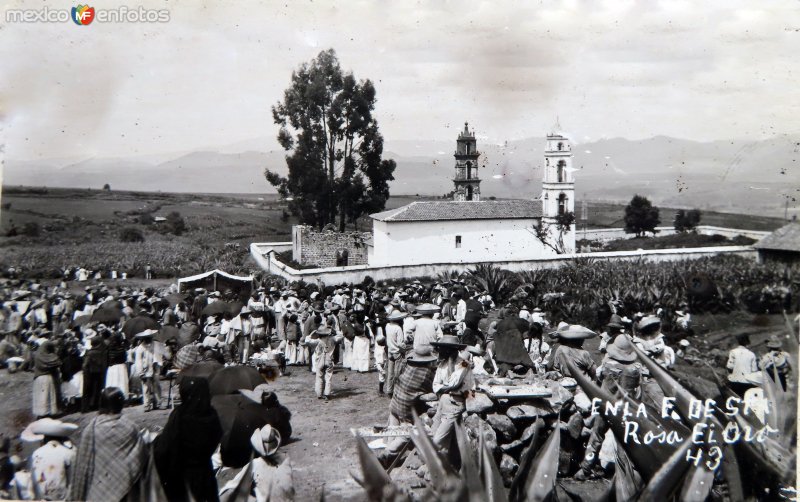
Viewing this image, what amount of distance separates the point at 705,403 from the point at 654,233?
9077 millimetres

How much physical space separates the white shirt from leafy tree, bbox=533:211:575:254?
42.3 ft

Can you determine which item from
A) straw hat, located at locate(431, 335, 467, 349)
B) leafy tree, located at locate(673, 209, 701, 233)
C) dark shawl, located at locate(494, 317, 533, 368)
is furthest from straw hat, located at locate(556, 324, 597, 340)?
leafy tree, located at locate(673, 209, 701, 233)

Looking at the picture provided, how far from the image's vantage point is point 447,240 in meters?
22.2

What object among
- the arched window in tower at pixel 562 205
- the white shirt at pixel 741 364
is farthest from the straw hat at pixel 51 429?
the arched window in tower at pixel 562 205

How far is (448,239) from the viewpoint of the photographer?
22.2 m

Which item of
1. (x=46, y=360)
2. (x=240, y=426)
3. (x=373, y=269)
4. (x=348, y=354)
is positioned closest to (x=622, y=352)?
(x=240, y=426)

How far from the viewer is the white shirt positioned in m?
5.57

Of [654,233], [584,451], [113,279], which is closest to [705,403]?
[584,451]

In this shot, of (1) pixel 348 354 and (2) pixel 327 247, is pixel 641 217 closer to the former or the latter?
(1) pixel 348 354

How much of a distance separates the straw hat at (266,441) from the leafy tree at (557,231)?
1553 centimetres

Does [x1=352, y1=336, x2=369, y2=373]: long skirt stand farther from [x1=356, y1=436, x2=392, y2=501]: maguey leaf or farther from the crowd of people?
[x1=356, y1=436, x2=392, y2=501]: maguey leaf

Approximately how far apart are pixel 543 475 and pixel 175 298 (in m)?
9.45

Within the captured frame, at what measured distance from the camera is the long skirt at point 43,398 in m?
6.53

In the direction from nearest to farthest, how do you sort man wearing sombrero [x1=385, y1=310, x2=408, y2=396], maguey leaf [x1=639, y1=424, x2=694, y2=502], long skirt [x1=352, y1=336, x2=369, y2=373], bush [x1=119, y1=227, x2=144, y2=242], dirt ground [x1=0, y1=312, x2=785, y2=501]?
maguey leaf [x1=639, y1=424, x2=694, y2=502] < dirt ground [x1=0, y1=312, x2=785, y2=501] < man wearing sombrero [x1=385, y1=310, x2=408, y2=396] < long skirt [x1=352, y1=336, x2=369, y2=373] < bush [x1=119, y1=227, x2=144, y2=242]
